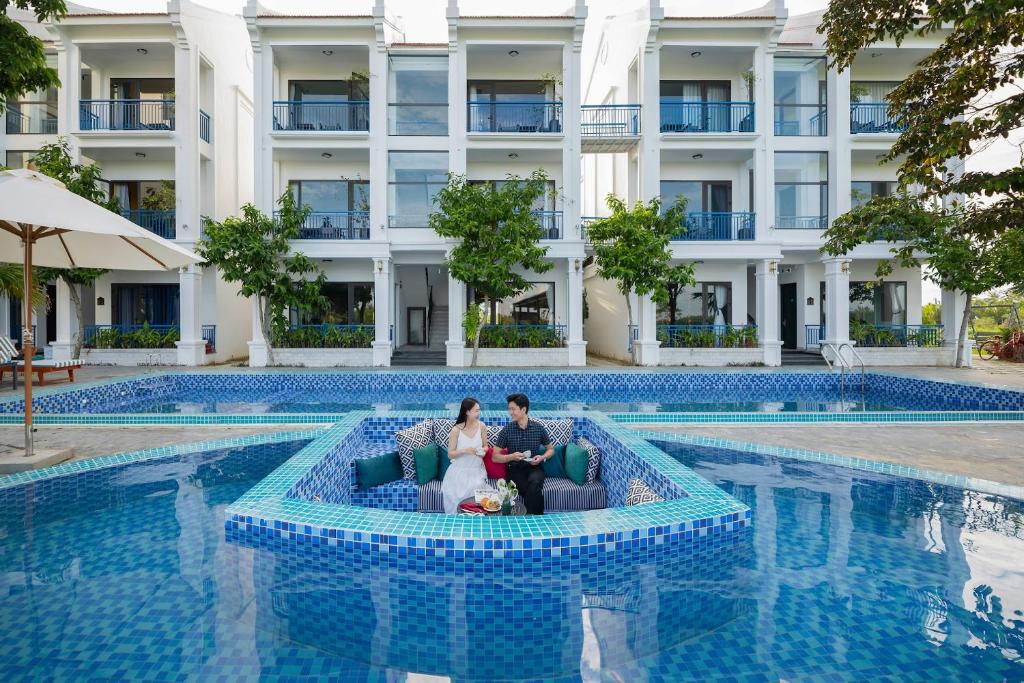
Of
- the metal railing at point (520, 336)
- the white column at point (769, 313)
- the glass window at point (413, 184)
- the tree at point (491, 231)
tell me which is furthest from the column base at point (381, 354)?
the white column at point (769, 313)

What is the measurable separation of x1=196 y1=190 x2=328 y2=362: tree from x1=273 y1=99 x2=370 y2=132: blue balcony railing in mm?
2715

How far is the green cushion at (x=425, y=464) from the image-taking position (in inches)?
188

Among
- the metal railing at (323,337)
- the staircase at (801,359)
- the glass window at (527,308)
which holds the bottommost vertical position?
the staircase at (801,359)

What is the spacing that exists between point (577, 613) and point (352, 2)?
56.9ft

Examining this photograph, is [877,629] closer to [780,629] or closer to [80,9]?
[780,629]

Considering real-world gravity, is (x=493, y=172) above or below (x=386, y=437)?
above

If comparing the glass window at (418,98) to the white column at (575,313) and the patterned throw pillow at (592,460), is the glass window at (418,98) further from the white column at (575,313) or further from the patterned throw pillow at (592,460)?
the patterned throw pillow at (592,460)

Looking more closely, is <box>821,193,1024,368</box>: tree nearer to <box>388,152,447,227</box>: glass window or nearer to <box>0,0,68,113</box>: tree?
<box>0,0,68,113</box>: tree

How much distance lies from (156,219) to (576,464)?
1610 cm

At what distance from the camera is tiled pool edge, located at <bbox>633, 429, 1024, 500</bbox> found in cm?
464

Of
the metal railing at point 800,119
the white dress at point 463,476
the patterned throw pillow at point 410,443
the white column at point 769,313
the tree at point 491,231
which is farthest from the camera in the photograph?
the metal railing at point 800,119

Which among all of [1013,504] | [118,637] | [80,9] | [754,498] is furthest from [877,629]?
[80,9]

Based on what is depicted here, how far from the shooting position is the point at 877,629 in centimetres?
269

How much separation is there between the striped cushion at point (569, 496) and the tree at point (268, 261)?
1205cm
